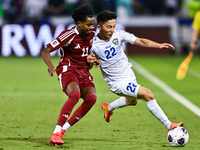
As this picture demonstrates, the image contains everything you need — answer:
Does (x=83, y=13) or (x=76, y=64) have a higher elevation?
(x=83, y=13)

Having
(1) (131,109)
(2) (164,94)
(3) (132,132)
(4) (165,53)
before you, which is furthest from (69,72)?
Result: (4) (165,53)

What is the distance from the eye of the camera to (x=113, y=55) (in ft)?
21.1

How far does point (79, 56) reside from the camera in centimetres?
627

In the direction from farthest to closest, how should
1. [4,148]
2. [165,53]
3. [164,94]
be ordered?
[165,53], [164,94], [4,148]

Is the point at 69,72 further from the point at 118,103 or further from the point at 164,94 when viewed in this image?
the point at 164,94

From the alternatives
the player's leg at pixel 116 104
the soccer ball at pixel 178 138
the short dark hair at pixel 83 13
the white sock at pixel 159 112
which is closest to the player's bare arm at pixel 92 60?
the short dark hair at pixel 83 13

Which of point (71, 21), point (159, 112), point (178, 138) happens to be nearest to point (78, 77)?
point (159, 112)

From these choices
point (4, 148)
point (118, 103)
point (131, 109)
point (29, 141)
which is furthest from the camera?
point (131, 109)

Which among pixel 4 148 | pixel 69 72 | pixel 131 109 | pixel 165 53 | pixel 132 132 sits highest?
pixel 69 72

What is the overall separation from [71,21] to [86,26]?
15.4 m

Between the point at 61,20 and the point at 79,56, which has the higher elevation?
the point at 79,56

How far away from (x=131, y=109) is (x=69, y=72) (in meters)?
2.98

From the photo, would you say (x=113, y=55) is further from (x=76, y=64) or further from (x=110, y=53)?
(x=76, y=64)

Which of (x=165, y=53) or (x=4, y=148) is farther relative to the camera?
(x=165, y=53)
